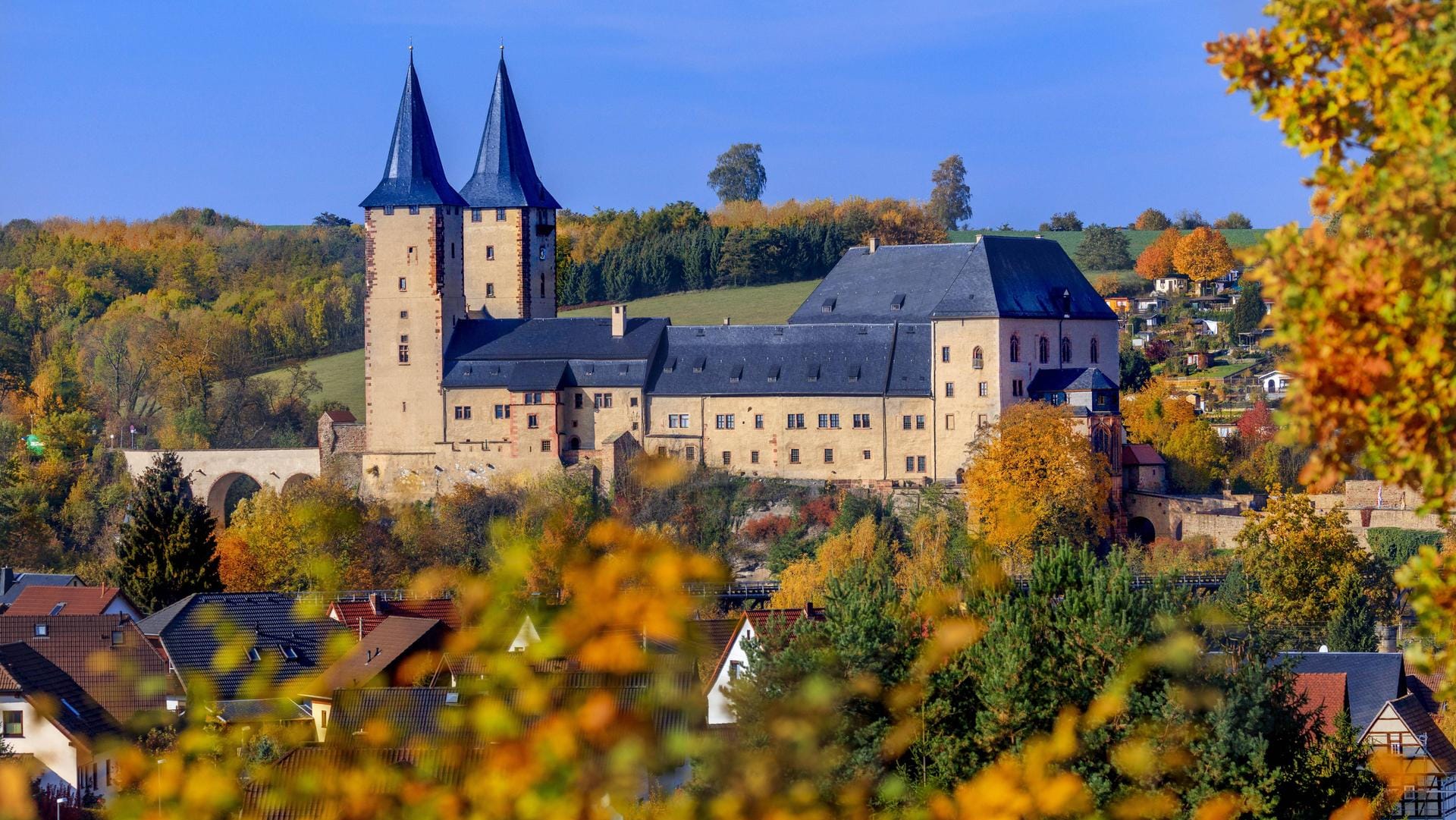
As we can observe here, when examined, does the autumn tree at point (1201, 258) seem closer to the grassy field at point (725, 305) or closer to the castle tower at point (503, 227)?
the grassy field at point (725, 305)

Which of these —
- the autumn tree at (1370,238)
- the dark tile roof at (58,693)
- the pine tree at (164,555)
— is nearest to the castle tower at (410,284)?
the pine tree at (164,555)

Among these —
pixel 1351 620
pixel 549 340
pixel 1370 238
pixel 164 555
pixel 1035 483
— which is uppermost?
pixel 549 340

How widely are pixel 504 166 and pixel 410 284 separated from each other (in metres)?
5.49

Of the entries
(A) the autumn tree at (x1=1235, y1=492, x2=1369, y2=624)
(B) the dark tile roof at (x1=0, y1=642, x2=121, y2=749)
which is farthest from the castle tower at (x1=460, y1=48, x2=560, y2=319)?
(B) the dark tile roof at (x1=0, y1=642, x2=121, y2=749)

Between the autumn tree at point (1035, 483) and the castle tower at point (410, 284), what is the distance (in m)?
15.4

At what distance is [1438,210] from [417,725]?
35.4 feet

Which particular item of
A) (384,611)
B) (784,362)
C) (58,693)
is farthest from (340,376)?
(58,693)

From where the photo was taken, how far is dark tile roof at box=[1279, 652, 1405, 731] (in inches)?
1261

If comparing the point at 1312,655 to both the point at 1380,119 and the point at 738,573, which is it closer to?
the point at 738,573

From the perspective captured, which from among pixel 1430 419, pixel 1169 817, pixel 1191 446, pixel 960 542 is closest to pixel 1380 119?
pixel 1430 419

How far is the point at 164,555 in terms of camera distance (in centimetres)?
4484

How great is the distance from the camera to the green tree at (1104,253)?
102250 millimetres

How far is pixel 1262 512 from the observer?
5209cm

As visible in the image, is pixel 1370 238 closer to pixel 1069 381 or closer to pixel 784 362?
pixel 1069 381
